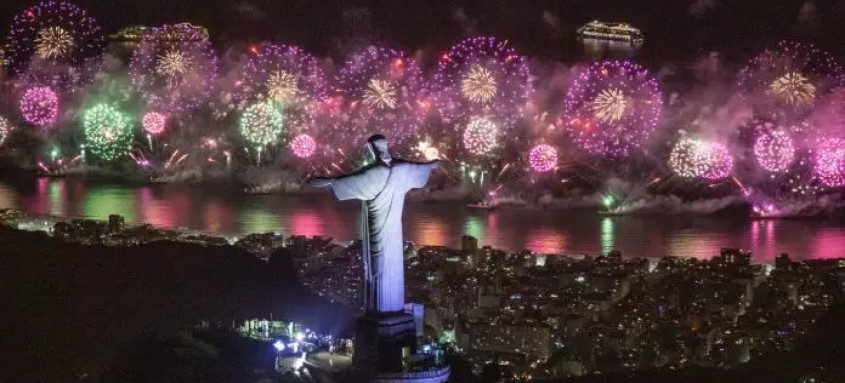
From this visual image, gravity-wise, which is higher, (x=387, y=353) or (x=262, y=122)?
(x=262, y=122)

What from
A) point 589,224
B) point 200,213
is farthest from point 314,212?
point 589,224

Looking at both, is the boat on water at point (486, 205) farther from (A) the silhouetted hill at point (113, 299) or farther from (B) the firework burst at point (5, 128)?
(B) the firework burst at point (5, 128)

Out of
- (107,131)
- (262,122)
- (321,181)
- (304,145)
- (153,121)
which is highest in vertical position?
(153,121)

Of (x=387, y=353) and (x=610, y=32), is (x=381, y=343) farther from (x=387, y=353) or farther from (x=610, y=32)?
(x=610, y=32)

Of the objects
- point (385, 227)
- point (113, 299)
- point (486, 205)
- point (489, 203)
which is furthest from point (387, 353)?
point (489, 203)

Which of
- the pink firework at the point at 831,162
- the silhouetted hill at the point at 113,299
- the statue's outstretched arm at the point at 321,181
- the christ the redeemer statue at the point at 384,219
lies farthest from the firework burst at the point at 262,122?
the statue's outstretched arm at the point at 321,181

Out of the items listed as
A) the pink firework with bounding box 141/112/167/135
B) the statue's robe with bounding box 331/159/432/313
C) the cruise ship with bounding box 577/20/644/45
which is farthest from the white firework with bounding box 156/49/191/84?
the statue's robe with bounding box 331/159/432/313

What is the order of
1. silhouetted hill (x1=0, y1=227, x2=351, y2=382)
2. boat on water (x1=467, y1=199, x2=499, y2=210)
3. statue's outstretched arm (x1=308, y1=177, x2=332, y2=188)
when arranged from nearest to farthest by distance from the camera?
statue's outstretched arm (x1=308, y1=177, x2=332, y2=188), silhouetted hill (x1=0, y1=227, x2=351, y2=382), boat on water (x1=467, y1=199, x2=499, y2=210)

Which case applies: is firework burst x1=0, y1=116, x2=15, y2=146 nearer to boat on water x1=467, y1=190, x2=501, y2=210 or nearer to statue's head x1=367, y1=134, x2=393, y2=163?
boat on water x1=467, y1=190, x2=501, y2=210
